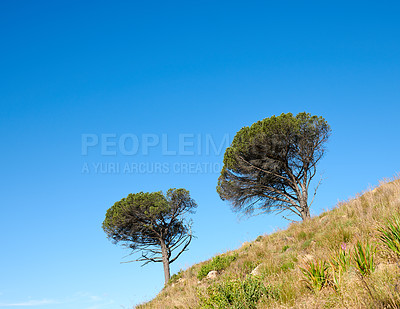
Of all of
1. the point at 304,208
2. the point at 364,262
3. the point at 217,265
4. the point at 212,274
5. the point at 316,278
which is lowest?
the point at 316,278

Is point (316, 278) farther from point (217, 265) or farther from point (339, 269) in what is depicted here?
point (217, 265)

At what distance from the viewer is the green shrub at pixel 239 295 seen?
4664 millimetres

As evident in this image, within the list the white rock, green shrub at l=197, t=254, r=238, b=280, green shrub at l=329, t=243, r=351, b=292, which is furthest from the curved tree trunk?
green shrub at l=329, t=243, r=351, b=292

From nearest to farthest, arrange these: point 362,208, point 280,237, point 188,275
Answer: point 362,208 → point 280,237 → point 188,275

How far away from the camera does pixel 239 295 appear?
190 inches

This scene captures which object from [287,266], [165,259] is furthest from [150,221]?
[287,266]

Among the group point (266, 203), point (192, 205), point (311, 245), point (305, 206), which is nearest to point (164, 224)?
point (192, 205)

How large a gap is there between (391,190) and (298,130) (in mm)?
8996

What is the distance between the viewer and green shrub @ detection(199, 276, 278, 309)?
15.3 ft

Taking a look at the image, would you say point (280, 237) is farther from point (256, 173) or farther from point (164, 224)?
point (164, 224)

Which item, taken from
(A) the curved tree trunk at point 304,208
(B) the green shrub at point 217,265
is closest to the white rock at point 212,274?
(B) the green shrub at point 217,265

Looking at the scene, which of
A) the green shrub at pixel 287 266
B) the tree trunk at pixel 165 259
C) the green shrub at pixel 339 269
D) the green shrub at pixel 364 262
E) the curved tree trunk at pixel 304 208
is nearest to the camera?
the green shrub at pixel 339 269

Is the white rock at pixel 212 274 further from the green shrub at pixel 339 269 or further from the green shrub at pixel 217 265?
the green shrub at pixel 339 269

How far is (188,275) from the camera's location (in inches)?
575
